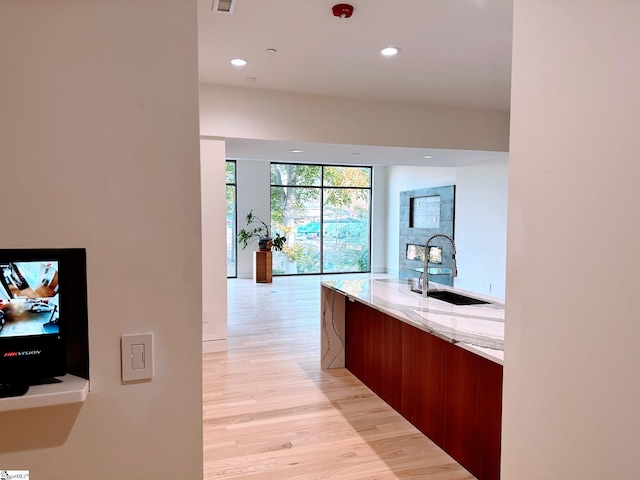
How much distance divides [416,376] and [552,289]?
6.02 feet

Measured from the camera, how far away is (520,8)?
143 cm

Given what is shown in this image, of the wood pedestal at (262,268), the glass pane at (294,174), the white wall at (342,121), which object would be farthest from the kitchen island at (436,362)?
the glass pane at (294,174)

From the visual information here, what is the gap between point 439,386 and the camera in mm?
2721

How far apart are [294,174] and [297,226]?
132 cm

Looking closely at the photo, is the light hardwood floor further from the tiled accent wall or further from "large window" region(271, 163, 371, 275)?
"large window" region(271, 163, 371, 275)

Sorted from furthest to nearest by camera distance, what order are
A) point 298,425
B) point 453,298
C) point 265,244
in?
point 265,244 < point 453,298 < point 298,425

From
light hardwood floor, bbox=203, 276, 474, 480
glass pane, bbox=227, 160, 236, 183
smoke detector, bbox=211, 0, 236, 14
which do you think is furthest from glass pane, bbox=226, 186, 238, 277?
smoke detector, bbox=211, 0, 236, 14

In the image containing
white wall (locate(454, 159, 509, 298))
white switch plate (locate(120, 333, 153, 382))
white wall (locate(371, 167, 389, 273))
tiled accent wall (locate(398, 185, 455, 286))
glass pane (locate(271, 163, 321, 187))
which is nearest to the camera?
white switch plate (locate(120, 333, 153, 382))

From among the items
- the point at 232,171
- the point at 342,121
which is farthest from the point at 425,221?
the point at 342,121

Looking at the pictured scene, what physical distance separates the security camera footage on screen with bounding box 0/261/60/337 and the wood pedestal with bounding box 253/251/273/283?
28.3 ft

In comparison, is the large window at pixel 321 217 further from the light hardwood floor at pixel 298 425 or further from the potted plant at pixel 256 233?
the light hardwood floor at pixel 298 425

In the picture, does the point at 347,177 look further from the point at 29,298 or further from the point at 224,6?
the point at 29,298

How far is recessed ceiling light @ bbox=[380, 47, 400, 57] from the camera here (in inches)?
137

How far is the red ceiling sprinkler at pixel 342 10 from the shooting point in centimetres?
275
